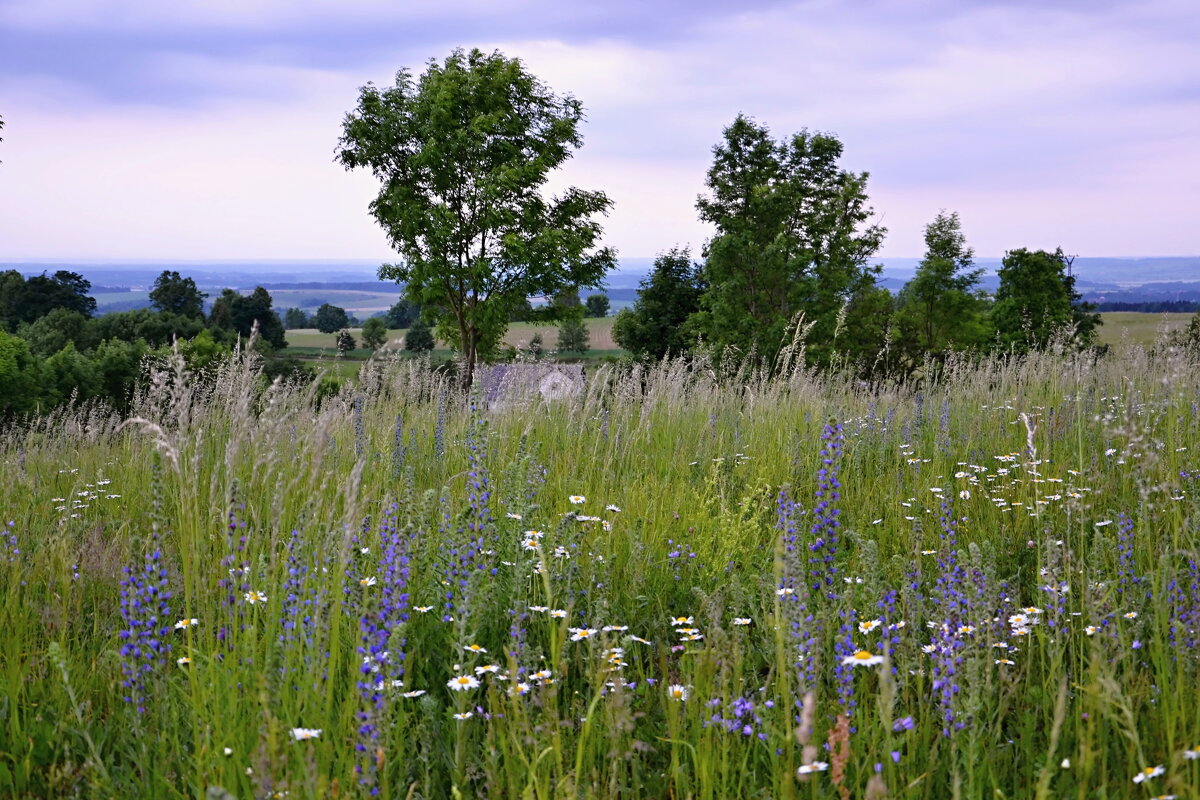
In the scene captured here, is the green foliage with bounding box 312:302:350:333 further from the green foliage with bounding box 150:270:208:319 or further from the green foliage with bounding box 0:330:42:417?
the green foliage with bounding box 0:330:42:417

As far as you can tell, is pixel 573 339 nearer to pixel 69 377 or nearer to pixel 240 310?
pixel 240 310

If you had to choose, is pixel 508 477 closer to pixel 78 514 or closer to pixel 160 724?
pixel 160 724

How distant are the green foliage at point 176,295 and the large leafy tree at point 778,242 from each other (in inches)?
2134

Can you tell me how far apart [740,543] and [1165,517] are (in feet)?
6.98

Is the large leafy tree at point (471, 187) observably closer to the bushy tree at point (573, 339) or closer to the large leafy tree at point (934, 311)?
the large leafy tree at point (934, 311)

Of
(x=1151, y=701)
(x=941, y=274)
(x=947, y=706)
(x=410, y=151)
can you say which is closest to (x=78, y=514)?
(x=947, y=706)

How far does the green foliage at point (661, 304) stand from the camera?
50.5 m

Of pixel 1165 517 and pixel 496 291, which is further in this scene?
pixel 496 291

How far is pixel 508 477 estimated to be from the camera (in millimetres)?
4391

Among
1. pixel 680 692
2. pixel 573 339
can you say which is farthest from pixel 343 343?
pixel 573 339

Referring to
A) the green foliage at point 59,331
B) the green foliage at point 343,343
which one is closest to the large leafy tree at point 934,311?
the green foliage at point 343,343

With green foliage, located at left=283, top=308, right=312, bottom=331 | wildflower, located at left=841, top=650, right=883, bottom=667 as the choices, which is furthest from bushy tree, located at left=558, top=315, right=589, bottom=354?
wildflower, located at left=841, top=650, right=883, bottom=667

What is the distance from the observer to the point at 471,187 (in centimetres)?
3584

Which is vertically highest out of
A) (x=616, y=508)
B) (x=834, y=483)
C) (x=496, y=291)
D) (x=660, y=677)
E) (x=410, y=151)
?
(x=410, y=151)
